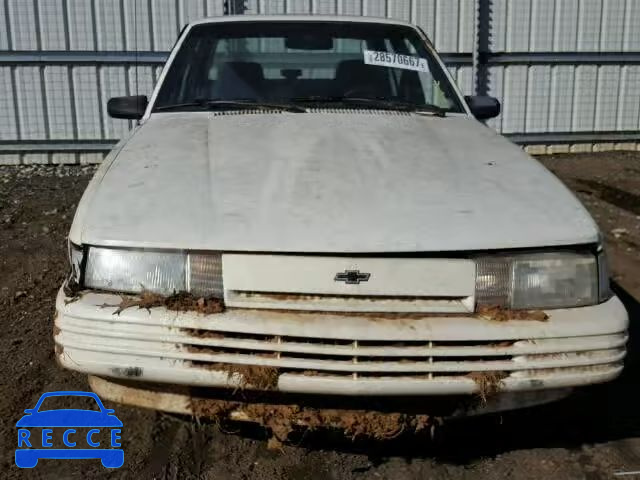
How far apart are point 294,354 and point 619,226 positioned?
455 cm

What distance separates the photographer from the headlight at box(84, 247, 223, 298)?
7.22 feet

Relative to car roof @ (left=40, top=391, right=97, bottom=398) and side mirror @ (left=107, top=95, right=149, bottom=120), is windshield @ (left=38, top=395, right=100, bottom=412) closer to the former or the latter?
car roof @ (left=40, top=391, right=97, bottom=398)

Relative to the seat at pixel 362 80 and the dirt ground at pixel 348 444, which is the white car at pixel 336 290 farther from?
the seat at pixel 362 80

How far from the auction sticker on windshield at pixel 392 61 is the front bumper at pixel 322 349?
1974 mm

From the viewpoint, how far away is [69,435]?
2785 millimetres

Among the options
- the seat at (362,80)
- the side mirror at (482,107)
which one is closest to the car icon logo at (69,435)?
the seat at (362,80)

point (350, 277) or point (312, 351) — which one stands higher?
point (350, 277)

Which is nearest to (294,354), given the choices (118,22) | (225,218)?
(225,218)

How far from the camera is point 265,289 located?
85.8 inches

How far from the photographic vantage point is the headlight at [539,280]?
2.24m

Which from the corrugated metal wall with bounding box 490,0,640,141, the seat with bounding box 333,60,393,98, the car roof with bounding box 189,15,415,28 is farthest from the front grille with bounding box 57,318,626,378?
the corrugated metal wall with bounding box 490,0,640,141

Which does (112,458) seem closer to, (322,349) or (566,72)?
(322,349)

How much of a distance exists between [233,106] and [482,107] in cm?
133

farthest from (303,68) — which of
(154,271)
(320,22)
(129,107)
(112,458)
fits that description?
(112,458)
